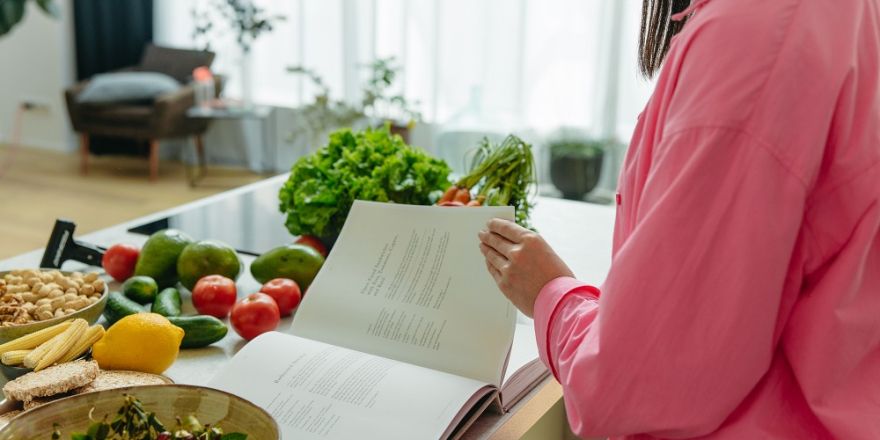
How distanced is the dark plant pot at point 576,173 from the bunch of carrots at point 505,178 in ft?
10.5

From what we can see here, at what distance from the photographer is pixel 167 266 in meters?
1.45

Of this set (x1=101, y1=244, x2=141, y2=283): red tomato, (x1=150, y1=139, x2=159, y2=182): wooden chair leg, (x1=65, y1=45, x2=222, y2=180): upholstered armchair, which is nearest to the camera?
(x1=101, y1=244, x2=141, y2=283): red tomato

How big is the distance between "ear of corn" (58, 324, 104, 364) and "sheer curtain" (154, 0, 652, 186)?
12.4ft

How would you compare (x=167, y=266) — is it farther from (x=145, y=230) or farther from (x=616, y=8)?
(x=616, y=8)

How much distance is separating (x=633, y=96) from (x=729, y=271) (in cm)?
439

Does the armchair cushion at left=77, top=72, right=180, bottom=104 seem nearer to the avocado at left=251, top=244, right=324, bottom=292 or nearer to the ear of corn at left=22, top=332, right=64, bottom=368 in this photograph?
the avocado at left=251, top=244, right=324, bottom=292

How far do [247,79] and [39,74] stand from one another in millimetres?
1780

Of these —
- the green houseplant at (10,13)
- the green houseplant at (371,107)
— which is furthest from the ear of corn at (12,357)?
the green houseplant at (371,107)

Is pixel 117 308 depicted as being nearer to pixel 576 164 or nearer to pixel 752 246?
pixel 752 246

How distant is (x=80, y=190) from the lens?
222 inches

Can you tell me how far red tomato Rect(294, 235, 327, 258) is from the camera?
1.62 meters

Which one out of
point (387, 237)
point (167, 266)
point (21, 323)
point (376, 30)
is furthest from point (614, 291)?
point (376, 30)

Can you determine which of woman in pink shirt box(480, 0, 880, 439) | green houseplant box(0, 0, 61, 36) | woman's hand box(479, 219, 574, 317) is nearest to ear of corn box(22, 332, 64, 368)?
→ woman's hand box(479, 219, 574, 317)

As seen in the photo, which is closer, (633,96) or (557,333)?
(557,333)
